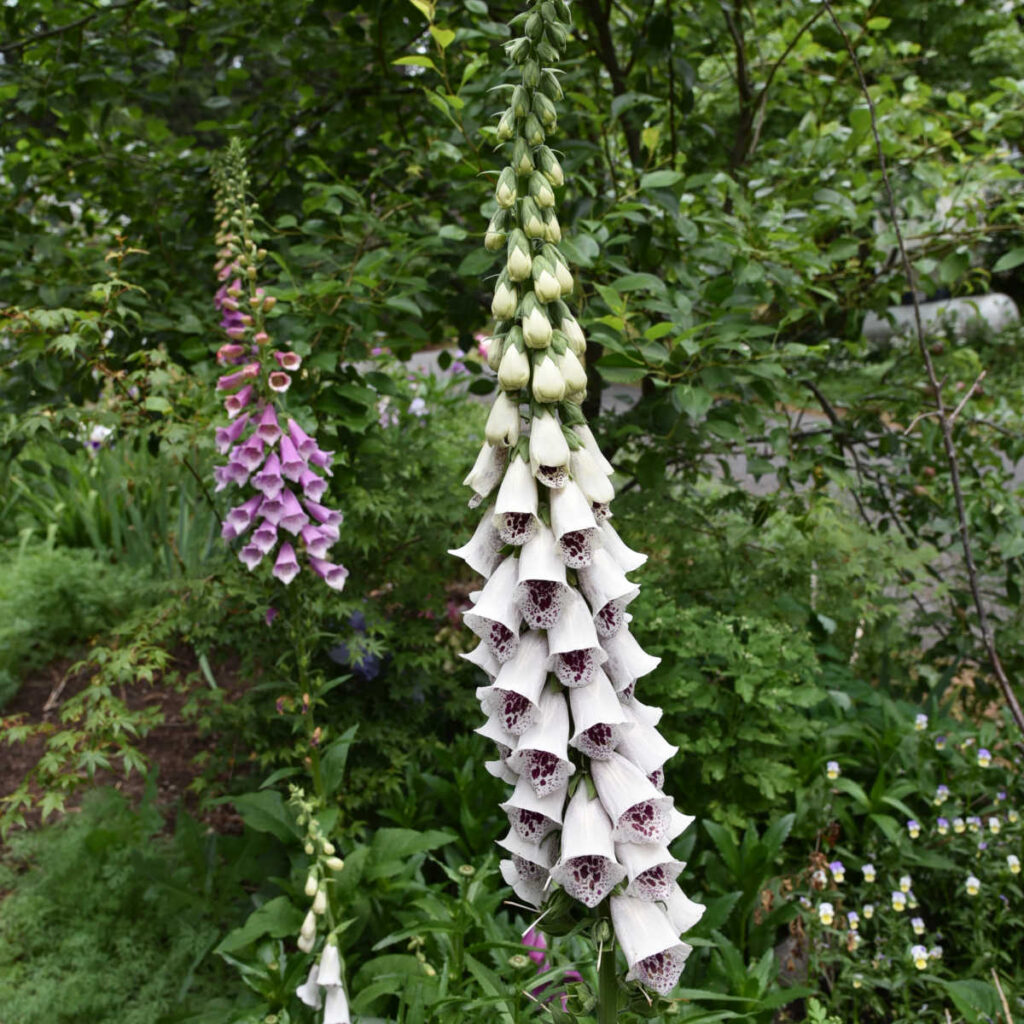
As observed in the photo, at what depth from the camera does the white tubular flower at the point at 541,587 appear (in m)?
1.36

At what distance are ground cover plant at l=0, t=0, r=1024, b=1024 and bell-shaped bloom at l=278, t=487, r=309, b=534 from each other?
0.06 ft

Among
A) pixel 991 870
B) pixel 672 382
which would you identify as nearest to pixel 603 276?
pixel 672 382

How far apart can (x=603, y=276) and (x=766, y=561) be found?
1.59 m

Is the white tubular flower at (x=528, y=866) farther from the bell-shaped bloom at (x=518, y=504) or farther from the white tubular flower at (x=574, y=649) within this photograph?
the bell-shaped bloom at (x=518, y=504)

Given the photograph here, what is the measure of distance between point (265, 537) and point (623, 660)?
1.65 meters

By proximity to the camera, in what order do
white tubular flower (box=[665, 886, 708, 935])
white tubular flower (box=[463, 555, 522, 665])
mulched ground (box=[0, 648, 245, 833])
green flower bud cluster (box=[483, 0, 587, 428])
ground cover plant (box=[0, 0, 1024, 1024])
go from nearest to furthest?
green flower bud cluster (box=[483, 0, 587, 428]) < white tubular flower (box=[463, 555, 522, 665]) < white tubular flower (box=[665, 886, 708, 935]) < ground cover plant (box=[0, 0, 1024, 1024]) < mulched ground (box=[0, 648, 245, 833])

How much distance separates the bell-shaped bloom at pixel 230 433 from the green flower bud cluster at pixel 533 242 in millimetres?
1547

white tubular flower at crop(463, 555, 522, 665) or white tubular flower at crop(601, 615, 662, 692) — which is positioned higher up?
white tubular flower at crop(463, 555, 522, 665)

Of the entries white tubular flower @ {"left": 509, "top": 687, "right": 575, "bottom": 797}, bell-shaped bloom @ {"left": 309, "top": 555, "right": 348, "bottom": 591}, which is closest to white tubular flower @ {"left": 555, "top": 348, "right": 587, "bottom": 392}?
white tubular flower @ {"left": 509, "top": 687, "right": 575, "bottom": 797}

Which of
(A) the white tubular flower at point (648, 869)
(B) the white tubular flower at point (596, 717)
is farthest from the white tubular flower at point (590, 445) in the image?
(A) the white tubular flower at point (648, 869)

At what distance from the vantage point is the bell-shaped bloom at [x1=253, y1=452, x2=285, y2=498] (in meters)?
2.66

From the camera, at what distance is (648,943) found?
1.38 m

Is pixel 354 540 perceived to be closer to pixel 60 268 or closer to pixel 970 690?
pixel 60 268

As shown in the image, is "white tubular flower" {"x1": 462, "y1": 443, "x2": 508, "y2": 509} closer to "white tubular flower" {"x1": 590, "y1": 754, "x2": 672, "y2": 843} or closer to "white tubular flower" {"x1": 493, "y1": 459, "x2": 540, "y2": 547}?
"white tubular flower" {"x1": 493, "y1": 459, "x2": 540, "y2": 547}
